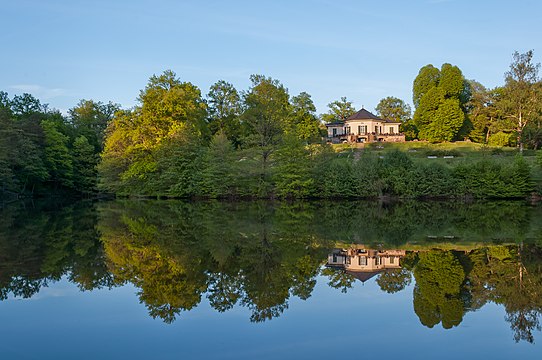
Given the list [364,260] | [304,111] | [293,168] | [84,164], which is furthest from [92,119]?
[364,260]

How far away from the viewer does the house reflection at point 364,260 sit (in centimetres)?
1195

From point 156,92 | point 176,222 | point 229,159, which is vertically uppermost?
point 156,92

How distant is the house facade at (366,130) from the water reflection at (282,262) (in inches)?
1559

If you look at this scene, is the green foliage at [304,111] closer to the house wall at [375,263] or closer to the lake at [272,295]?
the lake at [272,295]

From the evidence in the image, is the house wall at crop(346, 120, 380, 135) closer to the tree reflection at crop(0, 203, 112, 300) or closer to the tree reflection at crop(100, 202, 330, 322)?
the tree reflection at crop(100, 202, 330, 322)

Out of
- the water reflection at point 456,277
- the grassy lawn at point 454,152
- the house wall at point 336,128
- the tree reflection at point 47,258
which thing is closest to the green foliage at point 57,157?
the tree reflection at point 47,258

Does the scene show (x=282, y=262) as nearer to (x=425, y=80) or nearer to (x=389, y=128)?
(x=389, y=128)

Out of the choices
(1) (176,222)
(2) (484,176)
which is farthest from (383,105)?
(1) (176,222)

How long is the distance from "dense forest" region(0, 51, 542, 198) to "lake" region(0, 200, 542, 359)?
872 inches

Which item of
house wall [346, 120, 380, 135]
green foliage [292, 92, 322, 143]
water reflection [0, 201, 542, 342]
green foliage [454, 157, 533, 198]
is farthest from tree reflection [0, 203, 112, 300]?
house wall [346, 120, 380, 135]

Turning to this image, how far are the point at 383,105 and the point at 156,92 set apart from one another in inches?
1727

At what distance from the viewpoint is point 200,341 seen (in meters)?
7.24

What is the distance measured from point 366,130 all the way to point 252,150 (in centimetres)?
2563

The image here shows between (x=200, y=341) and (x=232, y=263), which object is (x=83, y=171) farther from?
(x=200, y=341)
